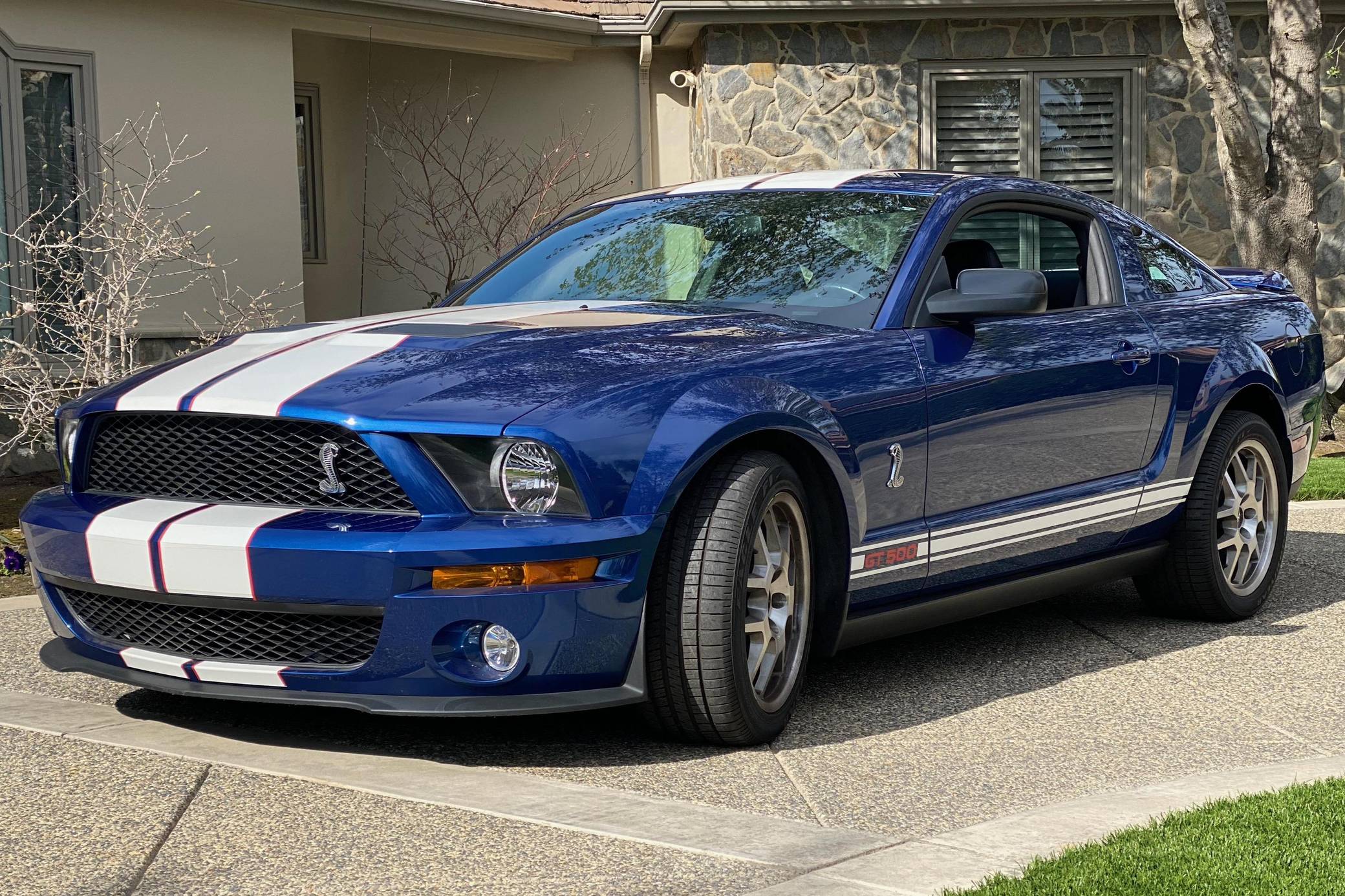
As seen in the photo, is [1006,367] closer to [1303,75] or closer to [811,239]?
[811,239]

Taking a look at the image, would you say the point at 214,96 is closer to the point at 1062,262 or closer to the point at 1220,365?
the point at 1062,262

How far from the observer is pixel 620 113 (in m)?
13.9

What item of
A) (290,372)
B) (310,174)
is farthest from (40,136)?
(290,372)

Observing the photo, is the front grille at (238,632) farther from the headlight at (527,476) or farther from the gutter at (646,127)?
the gutter at (646,127)

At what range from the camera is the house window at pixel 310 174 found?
13742mm

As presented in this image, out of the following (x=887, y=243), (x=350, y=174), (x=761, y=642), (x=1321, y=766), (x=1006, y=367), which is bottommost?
(x=1321, y=766)

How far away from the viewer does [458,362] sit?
416cm

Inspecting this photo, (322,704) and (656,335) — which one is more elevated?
(656,335)

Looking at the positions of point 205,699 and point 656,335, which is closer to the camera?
point 656,335

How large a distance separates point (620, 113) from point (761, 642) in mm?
10155

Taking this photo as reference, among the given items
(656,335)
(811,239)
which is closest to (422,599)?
(656,335)

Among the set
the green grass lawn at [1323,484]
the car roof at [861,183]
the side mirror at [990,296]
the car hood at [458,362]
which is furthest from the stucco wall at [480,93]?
the car hood at [458,362]

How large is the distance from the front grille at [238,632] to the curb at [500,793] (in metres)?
0.27

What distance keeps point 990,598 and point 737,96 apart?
848 centimetres
